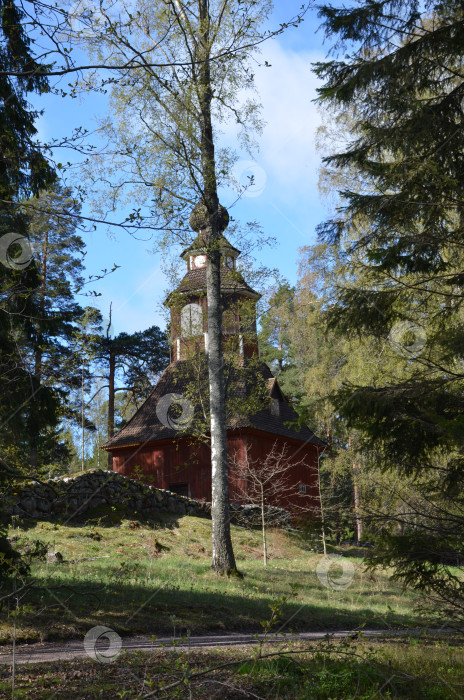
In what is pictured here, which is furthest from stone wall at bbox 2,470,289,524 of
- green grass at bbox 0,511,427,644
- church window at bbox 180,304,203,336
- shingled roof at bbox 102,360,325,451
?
church window at bbox 180,304,203,336

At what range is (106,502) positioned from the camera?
752 inches

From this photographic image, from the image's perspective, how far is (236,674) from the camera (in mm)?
5141

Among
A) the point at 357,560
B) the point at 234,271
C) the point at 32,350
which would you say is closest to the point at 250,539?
the point at 357,560

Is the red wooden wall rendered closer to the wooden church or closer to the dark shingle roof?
the wooden church

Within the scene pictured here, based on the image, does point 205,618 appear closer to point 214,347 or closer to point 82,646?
point 82,646

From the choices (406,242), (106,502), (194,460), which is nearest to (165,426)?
(194,460)

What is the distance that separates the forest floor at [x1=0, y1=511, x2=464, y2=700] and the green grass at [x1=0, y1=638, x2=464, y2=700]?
2 centimetres

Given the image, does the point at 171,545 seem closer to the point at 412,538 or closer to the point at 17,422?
the point at 17,422

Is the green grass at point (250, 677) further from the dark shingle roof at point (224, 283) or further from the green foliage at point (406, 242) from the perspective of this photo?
the dark shingle roof at point (224, 283)

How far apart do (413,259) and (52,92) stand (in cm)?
470

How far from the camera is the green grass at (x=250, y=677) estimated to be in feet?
14.8

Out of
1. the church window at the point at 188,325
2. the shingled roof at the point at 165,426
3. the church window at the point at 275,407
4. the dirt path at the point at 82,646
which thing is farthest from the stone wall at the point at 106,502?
the dirt path at the point at 82,646

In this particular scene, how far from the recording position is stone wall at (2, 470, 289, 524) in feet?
53.6

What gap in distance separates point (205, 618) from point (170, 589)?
159cm
